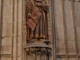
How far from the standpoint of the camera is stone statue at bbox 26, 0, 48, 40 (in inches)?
285

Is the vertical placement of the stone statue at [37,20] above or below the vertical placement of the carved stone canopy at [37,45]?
above

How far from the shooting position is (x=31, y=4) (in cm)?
754

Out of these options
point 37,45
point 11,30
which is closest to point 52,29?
point 37,45

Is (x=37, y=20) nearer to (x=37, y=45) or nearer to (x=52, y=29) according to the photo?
(x=52, y=29)

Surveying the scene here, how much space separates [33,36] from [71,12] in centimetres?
182

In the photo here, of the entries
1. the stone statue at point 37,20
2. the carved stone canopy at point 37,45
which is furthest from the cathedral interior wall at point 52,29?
the carved stone canopy at point 37,45

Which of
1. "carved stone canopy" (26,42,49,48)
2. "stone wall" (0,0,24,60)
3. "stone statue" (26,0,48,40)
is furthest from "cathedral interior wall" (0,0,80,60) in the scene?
"carved stone canopy" (26,42,49,48)

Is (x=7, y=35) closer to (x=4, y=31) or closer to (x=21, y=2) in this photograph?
(x=4, y=31)

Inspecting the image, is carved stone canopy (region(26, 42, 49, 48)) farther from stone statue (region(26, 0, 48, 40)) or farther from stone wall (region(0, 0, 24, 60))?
stone wall (region(0, 0, 24, 60))

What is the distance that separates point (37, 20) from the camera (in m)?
7.32

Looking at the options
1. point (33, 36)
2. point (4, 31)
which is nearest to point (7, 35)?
point (4, 31)

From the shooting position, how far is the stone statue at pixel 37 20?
7.24 metres

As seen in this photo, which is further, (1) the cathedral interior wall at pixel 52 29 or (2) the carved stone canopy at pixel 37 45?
(1) the cathedral interior wall at pixel 52 29

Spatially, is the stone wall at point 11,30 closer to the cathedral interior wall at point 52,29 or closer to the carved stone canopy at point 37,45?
the cathedral interior wall at point 52,29
